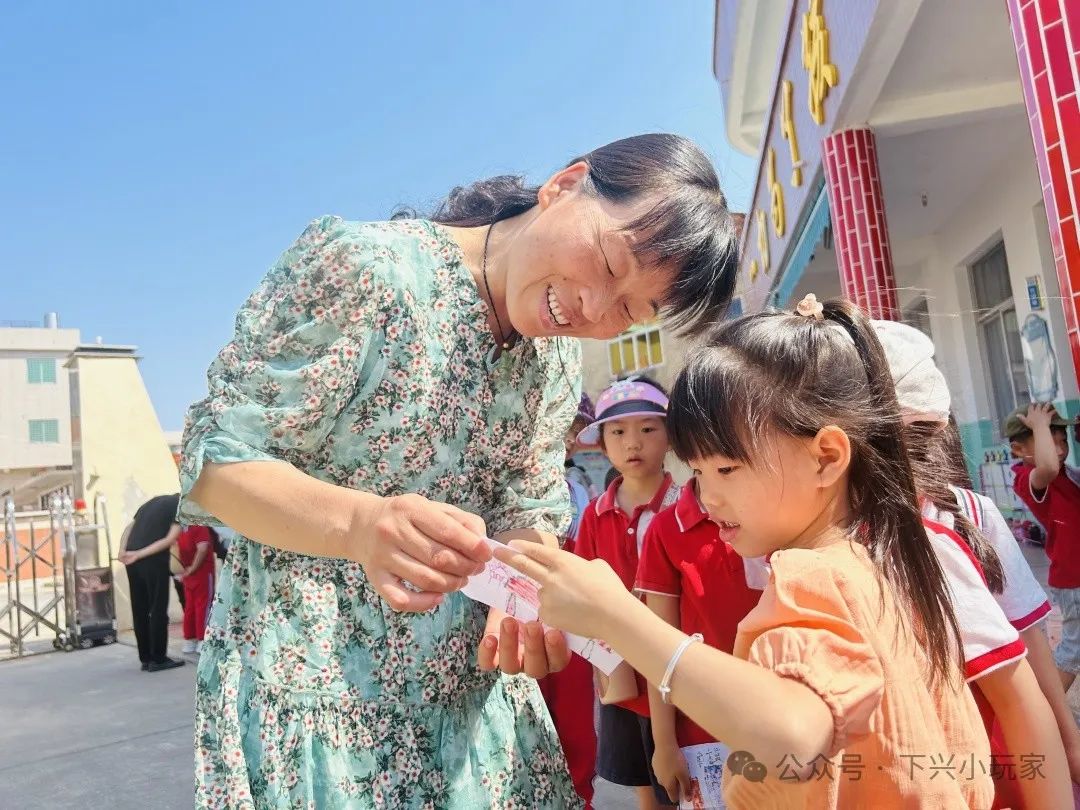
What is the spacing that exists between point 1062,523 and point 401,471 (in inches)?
140

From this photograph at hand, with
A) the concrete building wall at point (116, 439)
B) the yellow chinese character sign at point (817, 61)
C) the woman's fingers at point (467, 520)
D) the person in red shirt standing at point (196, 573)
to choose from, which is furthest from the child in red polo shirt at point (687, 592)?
the concrete building wall at point (116, 439)

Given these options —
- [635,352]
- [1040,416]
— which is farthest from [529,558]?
[635,352]

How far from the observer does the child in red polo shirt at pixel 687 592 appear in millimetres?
1926

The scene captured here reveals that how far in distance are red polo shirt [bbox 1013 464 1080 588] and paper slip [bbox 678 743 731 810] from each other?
8.36 ft

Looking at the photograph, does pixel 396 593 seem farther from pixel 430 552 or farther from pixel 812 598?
pixel 812 598

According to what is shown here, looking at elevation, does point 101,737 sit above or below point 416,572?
below

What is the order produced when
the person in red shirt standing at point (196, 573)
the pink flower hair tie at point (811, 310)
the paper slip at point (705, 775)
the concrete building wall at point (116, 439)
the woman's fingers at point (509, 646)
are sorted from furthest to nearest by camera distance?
the concrete building wall at point (116, 439) < the person in red shirt standing at point (196, 573) < the paper slip at point (705, 775) < the pink flower hair tie at point (811, 310) < the woman's fingers at point (509, 646)

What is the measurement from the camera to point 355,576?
1.10 meters

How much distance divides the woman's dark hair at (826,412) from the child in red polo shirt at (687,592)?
0.59 metres

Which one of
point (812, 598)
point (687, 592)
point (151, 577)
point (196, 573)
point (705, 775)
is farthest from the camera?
point (196, 573)

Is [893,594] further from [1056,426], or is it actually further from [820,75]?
[820,75]

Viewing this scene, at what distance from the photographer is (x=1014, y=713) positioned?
1362mm

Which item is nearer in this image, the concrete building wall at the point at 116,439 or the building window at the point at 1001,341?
the building window at the point at 1001,341

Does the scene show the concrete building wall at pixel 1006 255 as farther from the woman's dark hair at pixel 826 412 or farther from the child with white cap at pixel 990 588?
the woman's dark hair at pixel 826 412
